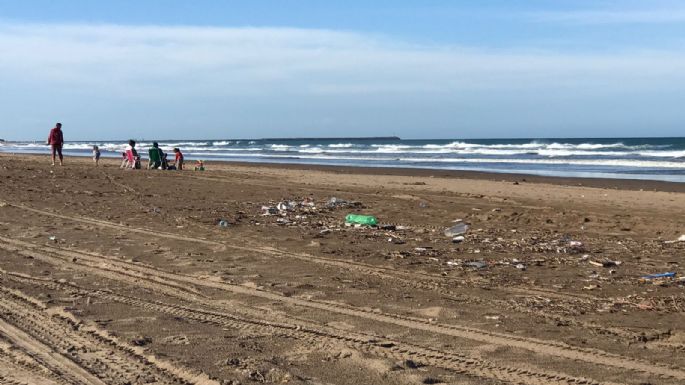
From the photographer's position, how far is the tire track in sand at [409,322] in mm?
4645

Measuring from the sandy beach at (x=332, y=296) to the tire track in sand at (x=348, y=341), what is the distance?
19 mm

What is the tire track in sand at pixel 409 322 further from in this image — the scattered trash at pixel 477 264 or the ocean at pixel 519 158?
the ocean at pixel 519 158

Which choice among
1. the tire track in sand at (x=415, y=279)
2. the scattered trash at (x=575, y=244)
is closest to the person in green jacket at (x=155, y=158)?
the tire track in sand at (x=415, y=279)

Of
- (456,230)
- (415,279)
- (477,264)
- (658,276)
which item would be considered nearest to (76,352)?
(415,279)

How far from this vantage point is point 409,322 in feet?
18.3

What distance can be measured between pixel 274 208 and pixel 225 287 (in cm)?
659

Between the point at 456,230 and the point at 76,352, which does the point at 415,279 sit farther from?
the point at 456,230

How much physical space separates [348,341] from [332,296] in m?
1.41

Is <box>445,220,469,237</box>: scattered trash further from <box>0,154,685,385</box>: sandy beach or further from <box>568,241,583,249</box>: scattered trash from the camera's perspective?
<box>568,241,583,249</box>: scattered trash

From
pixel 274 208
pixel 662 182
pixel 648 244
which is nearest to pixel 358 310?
pixel 648 244

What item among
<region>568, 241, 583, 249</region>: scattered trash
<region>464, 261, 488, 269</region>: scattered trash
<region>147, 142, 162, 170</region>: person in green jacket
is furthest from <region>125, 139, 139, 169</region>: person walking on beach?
<region>464, 261, 488, 269</region>: scattered trash

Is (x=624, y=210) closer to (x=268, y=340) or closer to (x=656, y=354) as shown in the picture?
(x=656, y=354)

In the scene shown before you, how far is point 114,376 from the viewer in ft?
13.6

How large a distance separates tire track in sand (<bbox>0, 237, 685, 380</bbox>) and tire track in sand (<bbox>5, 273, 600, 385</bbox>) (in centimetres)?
43
